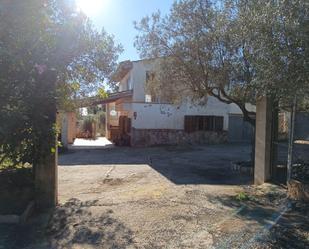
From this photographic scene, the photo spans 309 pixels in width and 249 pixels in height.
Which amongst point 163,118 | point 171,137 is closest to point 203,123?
point 171,137

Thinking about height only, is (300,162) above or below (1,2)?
below

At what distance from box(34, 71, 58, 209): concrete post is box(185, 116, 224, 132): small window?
1822 centimetres

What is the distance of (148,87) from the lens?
49.3 feet

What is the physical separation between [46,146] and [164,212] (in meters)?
2.50

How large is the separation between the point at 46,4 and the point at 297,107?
17.1 ft

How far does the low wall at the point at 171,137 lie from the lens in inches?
969

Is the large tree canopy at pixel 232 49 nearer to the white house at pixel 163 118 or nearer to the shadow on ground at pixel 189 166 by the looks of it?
the shadow on ground at pixel 189 166

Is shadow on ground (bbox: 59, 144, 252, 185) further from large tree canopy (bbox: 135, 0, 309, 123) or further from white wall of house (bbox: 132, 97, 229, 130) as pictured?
white wall of house (bbox: 132, 97, 229, 130)

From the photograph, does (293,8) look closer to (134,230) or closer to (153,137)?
(134,230)

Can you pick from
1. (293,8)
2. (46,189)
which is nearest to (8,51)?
(46,189)

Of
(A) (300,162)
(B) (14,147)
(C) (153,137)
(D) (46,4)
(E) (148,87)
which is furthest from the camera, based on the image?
(C) (153,137)

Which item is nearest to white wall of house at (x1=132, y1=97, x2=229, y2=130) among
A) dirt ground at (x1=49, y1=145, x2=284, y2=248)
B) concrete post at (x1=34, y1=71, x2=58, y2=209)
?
dirt ground at (x1=49, y1=145, x2=284, y2=248)

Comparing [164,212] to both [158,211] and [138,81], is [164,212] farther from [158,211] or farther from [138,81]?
[138,81]

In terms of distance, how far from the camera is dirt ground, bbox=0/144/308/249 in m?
5.65
